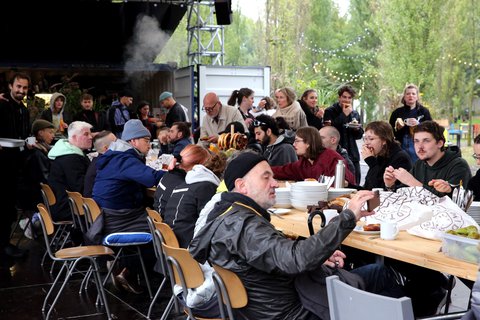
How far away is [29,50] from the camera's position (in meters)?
16.1

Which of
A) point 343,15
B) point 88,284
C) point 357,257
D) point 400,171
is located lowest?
point 88,284

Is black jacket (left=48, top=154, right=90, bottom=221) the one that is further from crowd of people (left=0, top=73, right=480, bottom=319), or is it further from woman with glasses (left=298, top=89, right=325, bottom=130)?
woman with glasses (left=298, top=89, right=325, bottom=130)

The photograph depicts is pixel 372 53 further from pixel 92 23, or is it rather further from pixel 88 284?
pixel 88 284

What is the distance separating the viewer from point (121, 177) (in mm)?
5734

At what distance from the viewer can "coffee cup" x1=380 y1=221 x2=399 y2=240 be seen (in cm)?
324

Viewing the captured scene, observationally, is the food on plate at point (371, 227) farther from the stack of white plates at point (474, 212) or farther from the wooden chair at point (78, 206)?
the wooden chair at point (78, 206)

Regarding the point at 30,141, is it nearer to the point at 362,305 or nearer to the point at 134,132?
the point at 134,132

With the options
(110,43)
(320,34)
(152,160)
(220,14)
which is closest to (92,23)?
(110,43)

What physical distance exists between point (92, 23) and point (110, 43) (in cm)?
64


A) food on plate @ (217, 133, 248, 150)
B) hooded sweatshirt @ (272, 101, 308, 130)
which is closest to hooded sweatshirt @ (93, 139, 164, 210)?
food on plate @ (217, 133, 248, 150)

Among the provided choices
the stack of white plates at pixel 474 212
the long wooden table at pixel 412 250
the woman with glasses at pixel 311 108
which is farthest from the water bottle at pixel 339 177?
the woman with glasses at pixel 311 108

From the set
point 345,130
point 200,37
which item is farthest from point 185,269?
point 200,37

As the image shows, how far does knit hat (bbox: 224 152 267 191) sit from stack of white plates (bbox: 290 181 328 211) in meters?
1.09

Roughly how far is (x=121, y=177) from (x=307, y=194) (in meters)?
2.06
